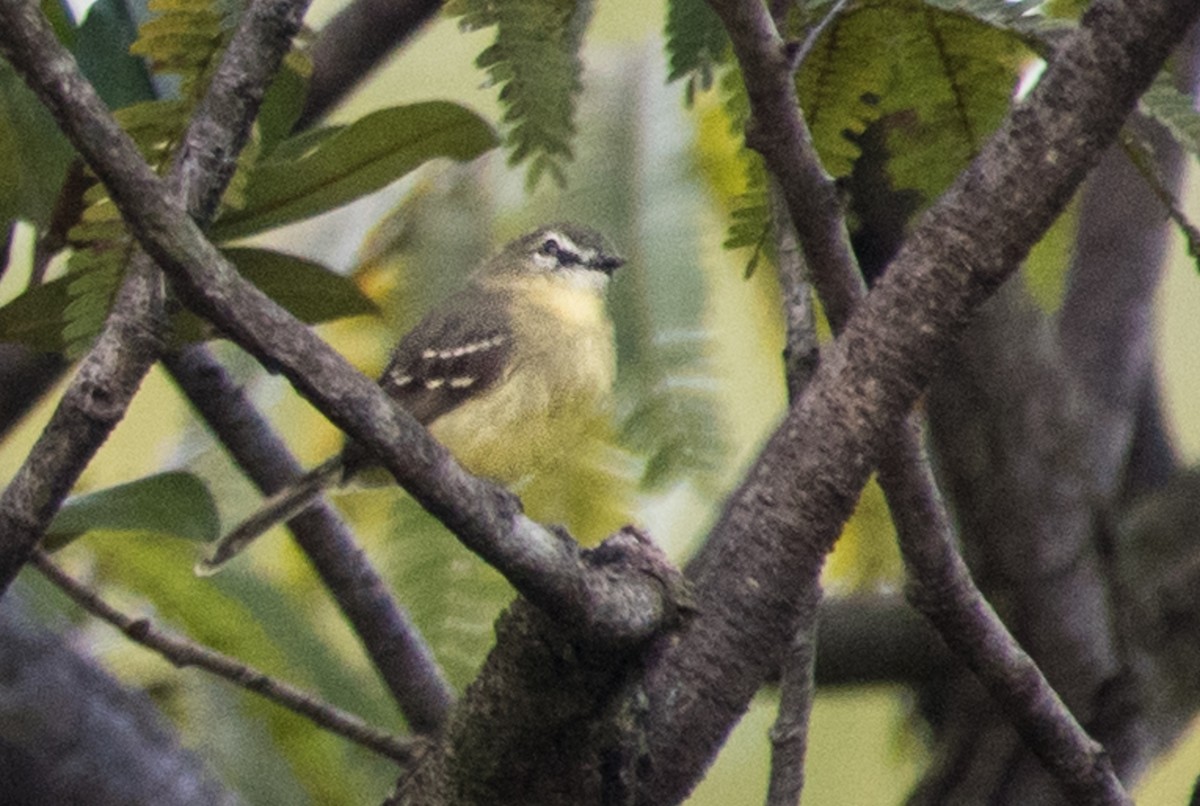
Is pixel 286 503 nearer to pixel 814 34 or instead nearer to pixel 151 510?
pixel 151 510

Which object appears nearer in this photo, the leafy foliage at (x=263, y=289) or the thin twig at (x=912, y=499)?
the thin twig at (x=912, y=499)

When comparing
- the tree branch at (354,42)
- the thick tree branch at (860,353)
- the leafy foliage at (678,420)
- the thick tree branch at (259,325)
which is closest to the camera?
the thick tree branch at (259,325)

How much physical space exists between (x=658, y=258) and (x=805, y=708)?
1.03m

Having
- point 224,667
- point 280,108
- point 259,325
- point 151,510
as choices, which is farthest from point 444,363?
point 259,325

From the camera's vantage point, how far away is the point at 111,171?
4.24 ft

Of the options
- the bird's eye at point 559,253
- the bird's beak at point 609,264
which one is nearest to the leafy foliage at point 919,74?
the bird's beak at point 609,264

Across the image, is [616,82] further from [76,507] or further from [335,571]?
[76,507]

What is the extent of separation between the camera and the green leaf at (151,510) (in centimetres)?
221

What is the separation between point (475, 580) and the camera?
272cm

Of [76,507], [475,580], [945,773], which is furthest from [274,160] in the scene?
[945,773]

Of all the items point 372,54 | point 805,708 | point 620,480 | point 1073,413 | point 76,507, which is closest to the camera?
point 805,708

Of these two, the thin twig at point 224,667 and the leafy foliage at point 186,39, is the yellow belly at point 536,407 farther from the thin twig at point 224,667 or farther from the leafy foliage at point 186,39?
the leafy foliage at point 186,39

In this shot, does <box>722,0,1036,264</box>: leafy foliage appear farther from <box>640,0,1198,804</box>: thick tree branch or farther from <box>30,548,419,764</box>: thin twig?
<box>30,548,419,764</box>: thin twig

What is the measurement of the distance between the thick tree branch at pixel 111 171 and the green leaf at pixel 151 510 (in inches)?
23.3
